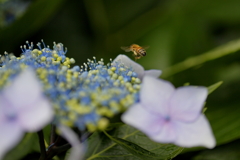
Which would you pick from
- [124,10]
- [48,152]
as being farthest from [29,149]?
[124,10]

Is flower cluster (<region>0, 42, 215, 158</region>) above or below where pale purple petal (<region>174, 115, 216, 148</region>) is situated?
above

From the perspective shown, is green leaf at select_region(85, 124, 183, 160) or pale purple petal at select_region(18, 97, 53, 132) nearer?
pale purple petal at select_region(18, 97, 53, 132)

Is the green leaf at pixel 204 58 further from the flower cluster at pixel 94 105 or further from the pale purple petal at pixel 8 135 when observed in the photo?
the pale purple petal at pixel 8 135

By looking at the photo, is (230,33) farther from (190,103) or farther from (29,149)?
(190,103)

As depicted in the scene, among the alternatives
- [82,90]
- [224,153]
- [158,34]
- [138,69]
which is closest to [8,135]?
[82,90]

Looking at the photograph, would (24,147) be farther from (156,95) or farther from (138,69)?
(156,95)

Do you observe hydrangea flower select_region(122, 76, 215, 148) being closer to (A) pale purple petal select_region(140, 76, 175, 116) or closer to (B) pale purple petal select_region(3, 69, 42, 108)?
(A) pale purple petal select_region(140, 76, 175, 116)

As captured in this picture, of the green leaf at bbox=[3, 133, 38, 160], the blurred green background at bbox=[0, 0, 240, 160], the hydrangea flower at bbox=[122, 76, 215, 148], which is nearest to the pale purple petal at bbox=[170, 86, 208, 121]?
the hydrangea flower at bbox=[122, 76, 215, 148]
